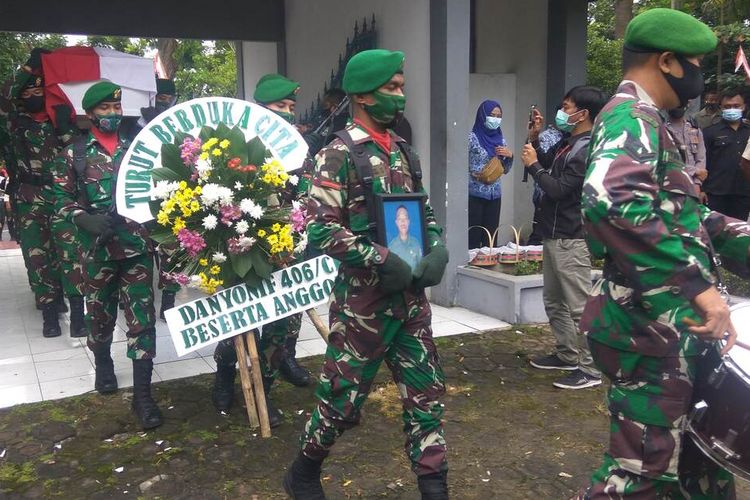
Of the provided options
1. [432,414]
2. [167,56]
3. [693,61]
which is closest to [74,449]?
[432,414]

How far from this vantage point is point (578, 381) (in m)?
4.44

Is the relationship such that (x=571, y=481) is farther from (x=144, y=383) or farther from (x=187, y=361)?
(x=187, y=361)

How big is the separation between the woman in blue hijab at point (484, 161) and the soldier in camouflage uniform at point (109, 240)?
12.4 feet

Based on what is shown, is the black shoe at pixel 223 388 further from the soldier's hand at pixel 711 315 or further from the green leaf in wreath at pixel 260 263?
the soldier's hand at pixel 711 315

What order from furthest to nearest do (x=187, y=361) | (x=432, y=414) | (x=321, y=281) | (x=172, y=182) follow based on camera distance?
(x=187, y=361), (x=321, y=281), (x=172, y=182), (x=432, y=414)

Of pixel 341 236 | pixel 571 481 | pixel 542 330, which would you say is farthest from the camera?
pixel 542 330

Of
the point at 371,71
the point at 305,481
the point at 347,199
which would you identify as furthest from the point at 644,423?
the point at 371,71

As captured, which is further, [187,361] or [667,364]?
[187,361]

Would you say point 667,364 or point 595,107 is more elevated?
point 595,107

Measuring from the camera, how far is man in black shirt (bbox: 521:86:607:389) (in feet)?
13.6

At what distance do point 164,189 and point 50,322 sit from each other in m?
3.08

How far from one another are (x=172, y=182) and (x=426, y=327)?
157cm

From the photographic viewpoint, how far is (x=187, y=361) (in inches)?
198

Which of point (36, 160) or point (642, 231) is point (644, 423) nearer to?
point (642, 231)
